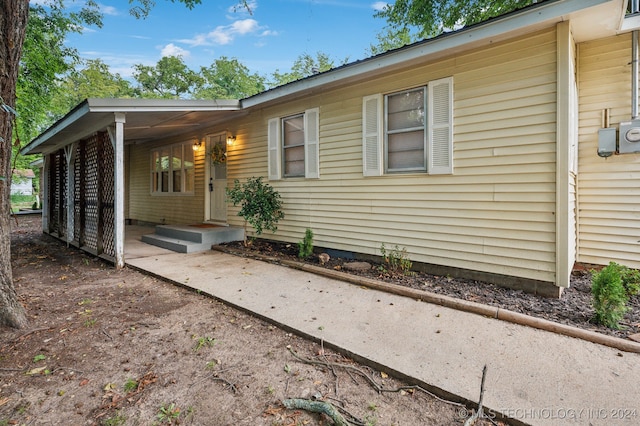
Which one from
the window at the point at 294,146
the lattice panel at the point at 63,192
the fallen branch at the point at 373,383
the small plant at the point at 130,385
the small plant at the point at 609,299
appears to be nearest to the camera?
the fallen branch at the point at 373,383

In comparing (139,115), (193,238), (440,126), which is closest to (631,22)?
(440,126)

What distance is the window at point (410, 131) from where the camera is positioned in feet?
14.0

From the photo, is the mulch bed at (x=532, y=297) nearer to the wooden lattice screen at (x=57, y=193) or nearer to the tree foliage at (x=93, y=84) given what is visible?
the wooden lattice screen at (x=57, y=193)

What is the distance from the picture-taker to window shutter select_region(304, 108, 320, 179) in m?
5.79

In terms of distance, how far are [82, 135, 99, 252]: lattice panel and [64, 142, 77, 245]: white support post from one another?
851 mm

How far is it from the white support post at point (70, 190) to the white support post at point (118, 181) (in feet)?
8.97

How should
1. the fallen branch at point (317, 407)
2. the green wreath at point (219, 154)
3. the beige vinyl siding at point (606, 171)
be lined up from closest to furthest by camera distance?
1. the fallen branch at point (317, 407)
2. the beige vinyl siding at point (606, 171)
3. the green wreath at point (219, 154)

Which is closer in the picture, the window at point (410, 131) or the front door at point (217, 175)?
the window at point (410, 131)

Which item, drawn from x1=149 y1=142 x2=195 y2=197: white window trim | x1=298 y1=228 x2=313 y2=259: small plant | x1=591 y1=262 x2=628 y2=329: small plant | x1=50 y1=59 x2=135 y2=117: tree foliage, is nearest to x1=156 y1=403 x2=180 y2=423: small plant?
x1=591 y1=262 x2=628 y2=329: small plant

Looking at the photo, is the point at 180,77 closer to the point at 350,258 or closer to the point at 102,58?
the point at 102,58

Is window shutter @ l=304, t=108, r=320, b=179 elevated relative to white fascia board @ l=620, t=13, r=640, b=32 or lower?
lower

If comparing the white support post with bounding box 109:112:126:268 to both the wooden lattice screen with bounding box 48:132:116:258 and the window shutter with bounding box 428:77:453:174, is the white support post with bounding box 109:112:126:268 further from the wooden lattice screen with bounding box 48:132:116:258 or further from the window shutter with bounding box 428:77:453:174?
the window shutter with bounding box 428:77:453:174

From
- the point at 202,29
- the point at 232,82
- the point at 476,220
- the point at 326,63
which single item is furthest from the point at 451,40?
the point at 232,82

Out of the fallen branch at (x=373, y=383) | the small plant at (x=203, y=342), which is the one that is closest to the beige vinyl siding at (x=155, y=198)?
the small plant at (x=203, y=342)
